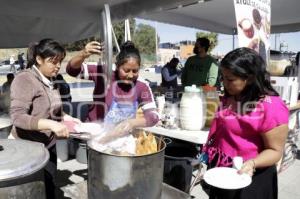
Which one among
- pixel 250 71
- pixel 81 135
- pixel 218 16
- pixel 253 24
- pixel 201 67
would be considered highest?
pixel 218 16

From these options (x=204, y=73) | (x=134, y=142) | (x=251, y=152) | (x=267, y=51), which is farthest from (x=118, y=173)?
(x=204, y=73)

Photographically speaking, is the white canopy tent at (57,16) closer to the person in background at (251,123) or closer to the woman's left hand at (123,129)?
the woman's left hand at (123,129)

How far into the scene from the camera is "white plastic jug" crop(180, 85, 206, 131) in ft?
8.21

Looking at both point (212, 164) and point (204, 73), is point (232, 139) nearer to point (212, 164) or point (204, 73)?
point (212, 164)

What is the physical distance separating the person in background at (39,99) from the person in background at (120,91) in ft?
0.72

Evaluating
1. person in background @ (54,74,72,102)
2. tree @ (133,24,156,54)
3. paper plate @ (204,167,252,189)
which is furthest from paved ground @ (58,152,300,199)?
tree @ (133,24,156,54)

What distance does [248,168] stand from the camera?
1.44 metres

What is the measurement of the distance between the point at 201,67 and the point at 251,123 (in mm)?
3202

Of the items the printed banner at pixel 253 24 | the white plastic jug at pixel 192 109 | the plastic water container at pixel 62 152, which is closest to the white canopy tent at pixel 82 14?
the printed banner at pixel 253 24

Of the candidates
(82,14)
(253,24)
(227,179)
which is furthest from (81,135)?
(82,14)

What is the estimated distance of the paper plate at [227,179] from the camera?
136cm

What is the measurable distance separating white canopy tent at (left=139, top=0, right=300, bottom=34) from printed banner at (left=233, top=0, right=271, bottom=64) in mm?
1772

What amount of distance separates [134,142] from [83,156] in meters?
2.58

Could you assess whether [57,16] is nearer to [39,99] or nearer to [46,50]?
[46,50]
